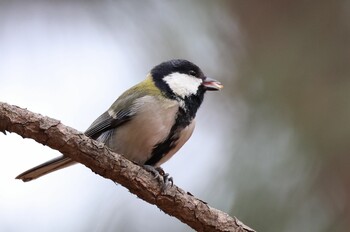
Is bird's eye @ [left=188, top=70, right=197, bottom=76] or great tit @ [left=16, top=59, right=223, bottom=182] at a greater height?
bird's eye @ [left=188, top=70, right=197, bottom=76]

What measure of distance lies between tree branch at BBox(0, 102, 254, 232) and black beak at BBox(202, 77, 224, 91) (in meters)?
0.41

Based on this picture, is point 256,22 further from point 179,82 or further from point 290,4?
point 179,82

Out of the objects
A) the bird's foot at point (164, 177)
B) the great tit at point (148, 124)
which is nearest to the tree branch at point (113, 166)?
the bird's foot at point (164, 177)

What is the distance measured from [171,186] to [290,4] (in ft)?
1.97

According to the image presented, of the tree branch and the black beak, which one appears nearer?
the tree branch

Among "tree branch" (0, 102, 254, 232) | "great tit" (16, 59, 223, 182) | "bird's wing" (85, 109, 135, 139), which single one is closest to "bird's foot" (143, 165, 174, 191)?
"tree branch" (0, 102, 254, 232)

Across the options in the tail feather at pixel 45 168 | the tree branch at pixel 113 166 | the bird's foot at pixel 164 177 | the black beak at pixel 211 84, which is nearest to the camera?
the tree branch at pixel 113 166

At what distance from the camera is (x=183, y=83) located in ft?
5.77

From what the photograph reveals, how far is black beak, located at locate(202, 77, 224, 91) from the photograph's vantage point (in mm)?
1713

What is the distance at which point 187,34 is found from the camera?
1755mm

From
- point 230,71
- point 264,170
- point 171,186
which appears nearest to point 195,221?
point 171,186

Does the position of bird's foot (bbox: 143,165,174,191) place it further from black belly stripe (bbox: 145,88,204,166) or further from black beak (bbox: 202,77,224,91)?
black beak (bbox: 202,77,224,91)

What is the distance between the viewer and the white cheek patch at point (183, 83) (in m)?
1.72

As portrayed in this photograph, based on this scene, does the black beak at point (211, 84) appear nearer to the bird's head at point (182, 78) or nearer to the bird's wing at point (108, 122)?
the bird's head at point (182, 78)
